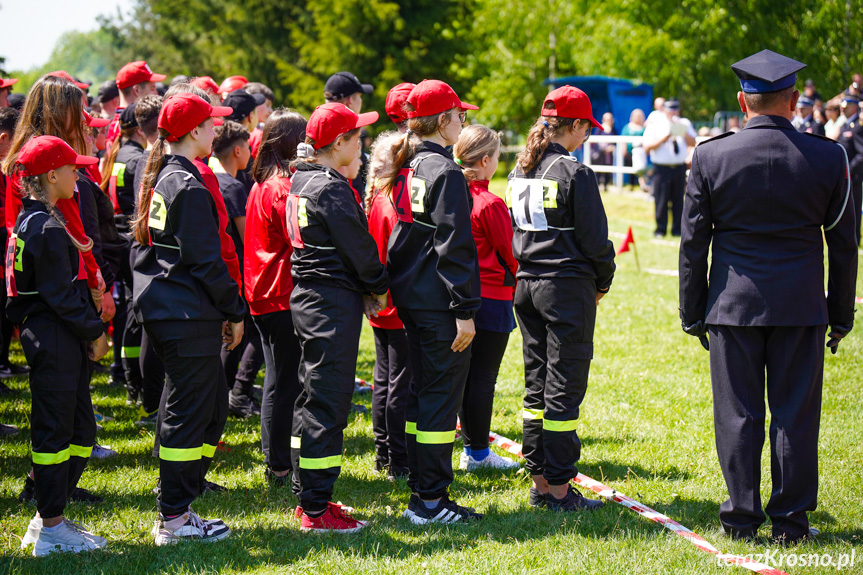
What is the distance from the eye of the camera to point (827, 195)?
4.30 m

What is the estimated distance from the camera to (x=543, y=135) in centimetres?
497

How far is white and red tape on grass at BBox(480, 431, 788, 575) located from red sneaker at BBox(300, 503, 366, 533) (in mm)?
1550

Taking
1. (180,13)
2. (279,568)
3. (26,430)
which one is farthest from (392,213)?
(180,13)

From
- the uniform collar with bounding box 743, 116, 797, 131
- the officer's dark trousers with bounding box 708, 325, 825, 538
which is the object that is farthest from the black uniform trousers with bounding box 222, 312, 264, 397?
the uniform collar with bounding box 743, 116, 797, 131

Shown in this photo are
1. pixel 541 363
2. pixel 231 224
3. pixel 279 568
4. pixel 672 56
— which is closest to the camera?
pixel 279 568

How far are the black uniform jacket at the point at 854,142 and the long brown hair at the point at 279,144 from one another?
11.3 m

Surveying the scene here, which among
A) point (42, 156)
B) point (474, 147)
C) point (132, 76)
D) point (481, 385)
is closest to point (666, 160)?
point (132, 76)

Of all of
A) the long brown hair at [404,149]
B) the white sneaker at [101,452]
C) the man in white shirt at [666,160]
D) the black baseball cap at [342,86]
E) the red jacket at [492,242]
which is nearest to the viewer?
the long brown hair at [404,149]

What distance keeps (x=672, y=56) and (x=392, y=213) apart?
80.6 feet

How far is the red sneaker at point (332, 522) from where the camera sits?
15.0ft

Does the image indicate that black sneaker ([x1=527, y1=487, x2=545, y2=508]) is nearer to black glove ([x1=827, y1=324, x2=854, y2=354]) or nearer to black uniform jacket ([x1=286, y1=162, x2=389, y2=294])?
black uniform jacket ([x1=286, y1=162, x2=389, y2=294])

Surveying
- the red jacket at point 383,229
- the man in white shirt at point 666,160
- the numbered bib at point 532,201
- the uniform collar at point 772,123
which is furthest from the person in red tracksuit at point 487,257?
the man in white shirt at point 666,160

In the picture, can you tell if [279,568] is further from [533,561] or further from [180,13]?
[180,13]

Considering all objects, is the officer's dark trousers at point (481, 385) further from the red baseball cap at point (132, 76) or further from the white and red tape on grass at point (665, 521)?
the red baseball cap at point (132, 76)
